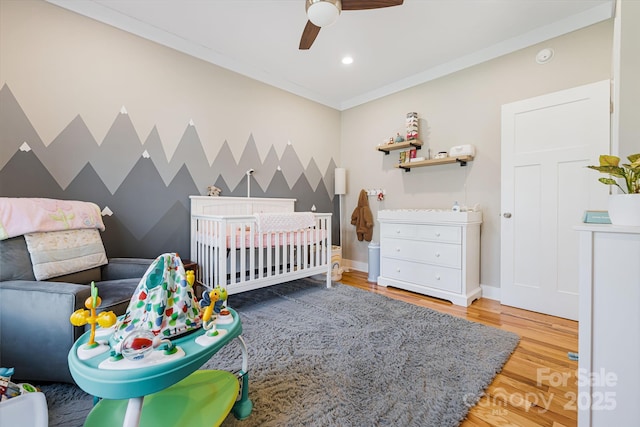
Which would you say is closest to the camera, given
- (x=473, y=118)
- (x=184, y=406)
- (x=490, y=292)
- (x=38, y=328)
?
(x=184, y=406)

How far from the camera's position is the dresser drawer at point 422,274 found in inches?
101

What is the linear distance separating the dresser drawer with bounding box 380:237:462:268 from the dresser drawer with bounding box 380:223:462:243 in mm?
46

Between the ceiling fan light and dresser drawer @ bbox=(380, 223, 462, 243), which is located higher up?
the ceiling fan light

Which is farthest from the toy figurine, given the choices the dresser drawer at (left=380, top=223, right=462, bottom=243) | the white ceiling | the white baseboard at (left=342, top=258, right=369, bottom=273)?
the white baseboard at (left=342, top=258, right=369, bottom=273)

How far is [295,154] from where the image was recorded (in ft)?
11.8

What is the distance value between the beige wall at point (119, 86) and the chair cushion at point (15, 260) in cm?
90

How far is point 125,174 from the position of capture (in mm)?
2299

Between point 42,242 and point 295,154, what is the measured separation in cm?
262

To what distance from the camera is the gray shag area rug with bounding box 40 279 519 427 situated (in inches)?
45.8

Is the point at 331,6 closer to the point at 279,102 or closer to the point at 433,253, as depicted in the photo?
the point at 279,102

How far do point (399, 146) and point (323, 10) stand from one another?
1956 mm

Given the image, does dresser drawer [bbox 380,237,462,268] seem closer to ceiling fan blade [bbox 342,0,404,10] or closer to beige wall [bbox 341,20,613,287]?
beige wall [bbox 341,20,613,287]

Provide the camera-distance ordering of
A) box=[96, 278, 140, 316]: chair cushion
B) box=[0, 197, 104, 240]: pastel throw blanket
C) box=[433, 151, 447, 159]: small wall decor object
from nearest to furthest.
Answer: box=[96, 278, 140, 316]: chair cushion < box=[0, 197, 104, 240]: pastel throw blanket < box=[433, 151, 447, 159]: small wall decor object

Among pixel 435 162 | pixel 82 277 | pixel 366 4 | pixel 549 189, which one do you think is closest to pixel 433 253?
pixel 435 162
